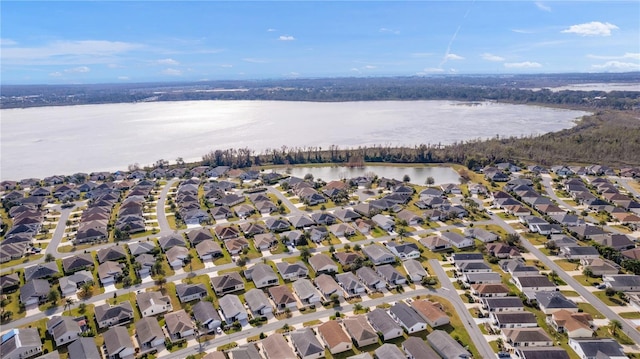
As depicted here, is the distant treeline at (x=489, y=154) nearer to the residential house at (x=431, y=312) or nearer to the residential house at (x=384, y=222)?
the residential house at (x=384, y=222)

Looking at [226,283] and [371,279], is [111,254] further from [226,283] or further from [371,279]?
[371,279]

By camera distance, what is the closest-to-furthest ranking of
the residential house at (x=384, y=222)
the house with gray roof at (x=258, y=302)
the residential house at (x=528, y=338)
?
the residential house at (x=528, y=338), the house with gray roof at (x=258, y=302), the residential house at (x=384, y=222)

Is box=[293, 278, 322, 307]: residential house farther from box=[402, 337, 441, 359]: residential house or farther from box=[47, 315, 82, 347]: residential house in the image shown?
box=[47, 315, 82, 347]: residential house

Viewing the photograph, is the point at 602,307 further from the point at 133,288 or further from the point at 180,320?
the point at 133,288

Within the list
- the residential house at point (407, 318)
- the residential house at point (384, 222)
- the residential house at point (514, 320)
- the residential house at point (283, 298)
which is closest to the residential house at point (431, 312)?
the residential house at point (407, 318)

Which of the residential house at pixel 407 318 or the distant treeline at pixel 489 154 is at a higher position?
the distant treeline at pixel 489 154

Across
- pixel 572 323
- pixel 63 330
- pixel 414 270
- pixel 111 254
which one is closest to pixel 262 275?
pixel 414 270
